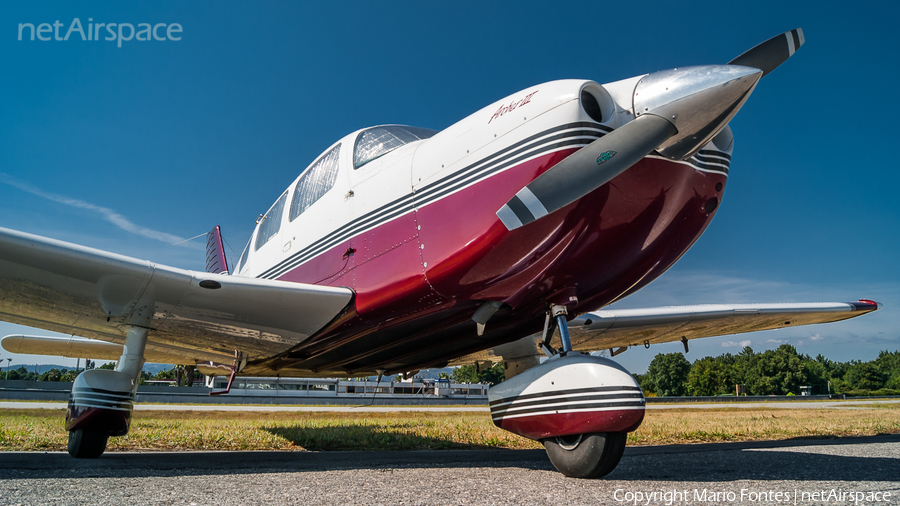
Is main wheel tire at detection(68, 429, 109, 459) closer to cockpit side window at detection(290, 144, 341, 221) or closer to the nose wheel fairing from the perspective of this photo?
cockpit side window at detection(290, 144, 341, 221)

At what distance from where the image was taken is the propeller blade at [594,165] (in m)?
3.39

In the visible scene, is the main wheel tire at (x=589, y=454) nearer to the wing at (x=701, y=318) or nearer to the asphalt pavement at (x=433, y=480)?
the asphalt pavement at (x=433, y=480)

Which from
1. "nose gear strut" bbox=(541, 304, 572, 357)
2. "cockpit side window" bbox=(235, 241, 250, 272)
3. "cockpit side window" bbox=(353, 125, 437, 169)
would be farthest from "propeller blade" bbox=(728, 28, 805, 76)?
"cockpit side window" bbox=(235, 241, 250, 272)

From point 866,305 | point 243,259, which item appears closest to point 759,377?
point 866,305

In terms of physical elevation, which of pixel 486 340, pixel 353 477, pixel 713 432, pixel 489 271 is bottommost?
pixel 713 432

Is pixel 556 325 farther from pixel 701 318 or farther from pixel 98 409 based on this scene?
pixel 98 409

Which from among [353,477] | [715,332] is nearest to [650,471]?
[353,477]

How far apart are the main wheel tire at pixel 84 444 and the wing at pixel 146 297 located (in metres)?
1.22

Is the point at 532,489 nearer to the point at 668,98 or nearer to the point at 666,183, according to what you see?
the point at 666,183

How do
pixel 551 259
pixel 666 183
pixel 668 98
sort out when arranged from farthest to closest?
pixel 551 259 < pixel 666 183 < pixel 668 98

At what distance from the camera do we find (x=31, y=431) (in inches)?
285

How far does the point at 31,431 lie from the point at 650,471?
8.51 m

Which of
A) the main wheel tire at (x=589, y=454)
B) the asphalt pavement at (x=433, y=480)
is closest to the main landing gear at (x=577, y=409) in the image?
the main wheel tire at (x=589, y=454)

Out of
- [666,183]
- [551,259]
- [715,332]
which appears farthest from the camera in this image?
[715,332]
